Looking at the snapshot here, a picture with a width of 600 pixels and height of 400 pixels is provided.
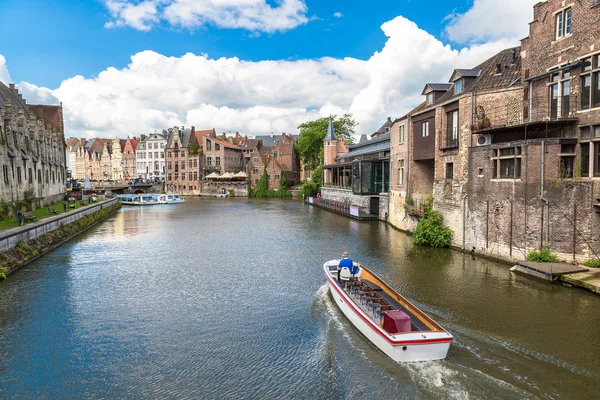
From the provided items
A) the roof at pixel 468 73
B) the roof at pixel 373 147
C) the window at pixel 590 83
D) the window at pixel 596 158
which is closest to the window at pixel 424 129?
the roof at pixel 468 73

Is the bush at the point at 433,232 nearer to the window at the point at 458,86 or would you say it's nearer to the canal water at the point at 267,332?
the canal water at the point at 267,332

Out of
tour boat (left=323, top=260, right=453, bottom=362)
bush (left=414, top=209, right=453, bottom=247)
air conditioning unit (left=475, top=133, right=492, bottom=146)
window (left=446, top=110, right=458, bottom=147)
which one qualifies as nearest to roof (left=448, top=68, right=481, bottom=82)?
window (left=446, top=110, right=458, bottom=147)

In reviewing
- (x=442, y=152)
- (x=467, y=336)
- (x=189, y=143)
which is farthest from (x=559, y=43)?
(x=189, y=143)

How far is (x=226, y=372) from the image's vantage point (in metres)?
10.0

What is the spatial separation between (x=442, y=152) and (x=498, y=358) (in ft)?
57.3

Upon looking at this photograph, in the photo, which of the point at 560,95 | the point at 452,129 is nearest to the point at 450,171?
the point at 452,129

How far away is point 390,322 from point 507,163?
13021 millimetres

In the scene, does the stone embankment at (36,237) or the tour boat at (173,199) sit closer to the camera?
the stone embankment at (36,237)

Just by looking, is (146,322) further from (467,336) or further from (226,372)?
(467,336)

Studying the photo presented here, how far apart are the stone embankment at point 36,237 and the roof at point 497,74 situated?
2502 centimetres

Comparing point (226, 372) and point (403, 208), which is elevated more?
point (403, 208)

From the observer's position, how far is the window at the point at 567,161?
56.8 ft

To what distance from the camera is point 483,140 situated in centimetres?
2194

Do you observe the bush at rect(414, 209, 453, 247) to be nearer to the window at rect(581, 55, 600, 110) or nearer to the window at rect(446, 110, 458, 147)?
the window at rect(446, 110, 458, 147)
